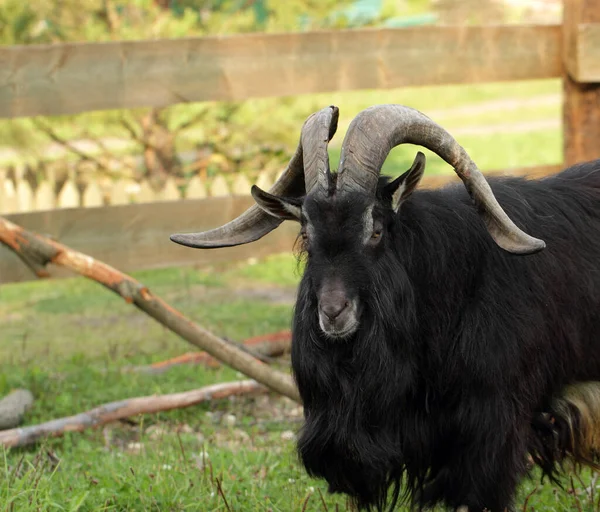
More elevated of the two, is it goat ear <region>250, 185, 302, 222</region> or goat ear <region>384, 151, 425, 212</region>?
goat ear <region>384, 151, 425, 212</region>

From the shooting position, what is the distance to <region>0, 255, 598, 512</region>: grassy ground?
4977 millimetres

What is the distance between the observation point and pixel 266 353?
26.3 ft

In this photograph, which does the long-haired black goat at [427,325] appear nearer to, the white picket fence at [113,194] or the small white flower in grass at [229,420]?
the small white flower in grass at [229,420]

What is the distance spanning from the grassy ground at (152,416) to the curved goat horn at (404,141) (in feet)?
2.20

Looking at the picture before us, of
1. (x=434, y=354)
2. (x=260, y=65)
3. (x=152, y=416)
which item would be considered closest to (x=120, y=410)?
(x=152, y=416)

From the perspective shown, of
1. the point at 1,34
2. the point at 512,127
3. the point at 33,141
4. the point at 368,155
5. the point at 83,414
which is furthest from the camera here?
the point at 512,127

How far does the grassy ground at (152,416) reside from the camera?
4977 millimetres

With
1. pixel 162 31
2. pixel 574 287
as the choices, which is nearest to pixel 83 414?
pixel 574 287

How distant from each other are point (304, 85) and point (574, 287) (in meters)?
4.22

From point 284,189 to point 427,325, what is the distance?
1089mm

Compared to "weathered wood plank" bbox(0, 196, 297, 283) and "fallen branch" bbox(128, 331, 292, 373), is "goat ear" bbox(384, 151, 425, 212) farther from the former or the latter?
"weathered wood plank" bbox(0, 196, 297, 283)

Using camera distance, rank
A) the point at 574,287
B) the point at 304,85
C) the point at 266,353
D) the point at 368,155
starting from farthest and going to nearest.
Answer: the point at 304,85
the point at 266,353
the point at 574,287
the point at 368,155

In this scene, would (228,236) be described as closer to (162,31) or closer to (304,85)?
(304,85)

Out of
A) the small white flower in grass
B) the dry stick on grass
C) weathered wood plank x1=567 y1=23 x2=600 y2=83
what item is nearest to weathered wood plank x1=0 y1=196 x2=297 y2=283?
the dry stick on grass
